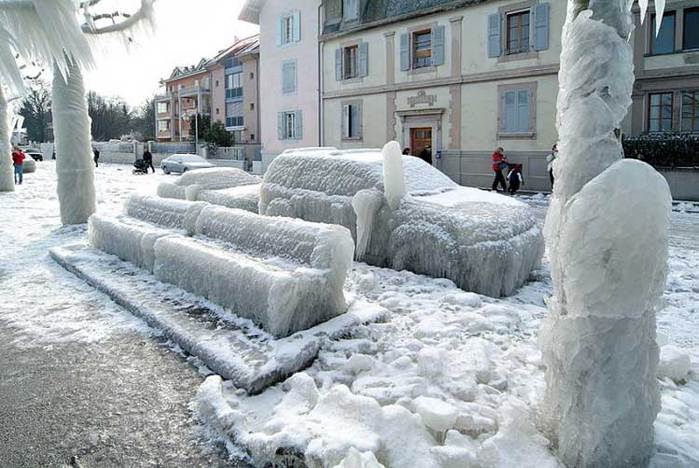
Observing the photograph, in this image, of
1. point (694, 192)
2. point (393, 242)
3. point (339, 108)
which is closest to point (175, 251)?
point (393, 242)

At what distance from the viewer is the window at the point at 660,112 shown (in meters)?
16.9

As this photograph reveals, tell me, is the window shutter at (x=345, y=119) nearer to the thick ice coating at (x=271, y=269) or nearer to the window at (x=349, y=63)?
the window at (x=349, y=63)

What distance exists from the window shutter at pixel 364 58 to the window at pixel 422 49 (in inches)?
98.4

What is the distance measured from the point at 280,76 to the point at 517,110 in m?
14.1

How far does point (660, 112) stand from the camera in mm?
17062

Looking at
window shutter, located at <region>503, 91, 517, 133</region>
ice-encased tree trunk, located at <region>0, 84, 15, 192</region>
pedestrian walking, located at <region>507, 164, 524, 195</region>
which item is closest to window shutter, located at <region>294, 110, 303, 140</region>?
window shutter, located at <region>503, 91, 517, 133</region>

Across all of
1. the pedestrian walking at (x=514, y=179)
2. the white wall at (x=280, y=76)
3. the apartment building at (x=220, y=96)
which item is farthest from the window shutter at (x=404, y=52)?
the apartment building at (x=220, y=96)

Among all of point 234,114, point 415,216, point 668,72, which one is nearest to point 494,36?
point 668,72

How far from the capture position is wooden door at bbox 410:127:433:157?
22.2 metres

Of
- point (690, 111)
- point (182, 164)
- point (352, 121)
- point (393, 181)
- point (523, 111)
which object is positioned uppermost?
point (352, 121)

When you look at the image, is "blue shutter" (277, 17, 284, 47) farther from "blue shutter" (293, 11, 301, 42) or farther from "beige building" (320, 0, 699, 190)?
"beige building" (320, 0, 699, 190)

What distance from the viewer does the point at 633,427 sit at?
2533mm

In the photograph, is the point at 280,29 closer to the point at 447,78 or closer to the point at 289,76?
the point at 289,76

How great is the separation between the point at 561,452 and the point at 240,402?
1923 millimetres
